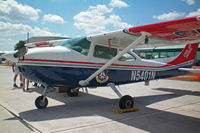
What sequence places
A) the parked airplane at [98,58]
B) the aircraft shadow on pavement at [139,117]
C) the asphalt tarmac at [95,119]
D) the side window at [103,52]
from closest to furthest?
1. the asphalt tarmac at [95,119]
2. the aircraft shadow on pavement at [139,117]
3. the parked airplane at [98,58]
4. the side window at [103,52]

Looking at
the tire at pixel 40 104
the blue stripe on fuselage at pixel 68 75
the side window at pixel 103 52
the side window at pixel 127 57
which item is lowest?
the tire at pixel 40 104

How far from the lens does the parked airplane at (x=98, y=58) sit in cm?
484

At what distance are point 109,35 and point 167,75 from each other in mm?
3663

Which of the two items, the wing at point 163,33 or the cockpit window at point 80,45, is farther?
the cockpit window at point 80,45

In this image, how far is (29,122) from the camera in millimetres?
4160

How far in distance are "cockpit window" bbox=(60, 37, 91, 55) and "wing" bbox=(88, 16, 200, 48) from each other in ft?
0.66

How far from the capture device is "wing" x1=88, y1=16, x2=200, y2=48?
4.40m

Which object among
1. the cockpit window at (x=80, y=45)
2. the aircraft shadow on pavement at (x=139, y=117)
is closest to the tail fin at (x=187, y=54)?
the aircraft shadow on pavement at (x=139, y=117)

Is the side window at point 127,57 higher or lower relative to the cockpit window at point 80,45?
lower

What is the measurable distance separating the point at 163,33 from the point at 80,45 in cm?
249

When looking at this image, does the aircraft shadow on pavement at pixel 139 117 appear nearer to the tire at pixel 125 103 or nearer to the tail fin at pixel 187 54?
the tire at pixel 125 103

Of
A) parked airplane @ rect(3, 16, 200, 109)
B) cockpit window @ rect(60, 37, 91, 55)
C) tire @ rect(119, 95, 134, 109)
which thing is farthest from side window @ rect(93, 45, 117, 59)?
tire @ rect(119, 95, 134, 109)

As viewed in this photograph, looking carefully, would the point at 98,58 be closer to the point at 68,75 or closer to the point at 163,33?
the point at 68,75

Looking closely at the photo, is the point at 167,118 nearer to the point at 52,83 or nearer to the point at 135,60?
the point at 135,60
